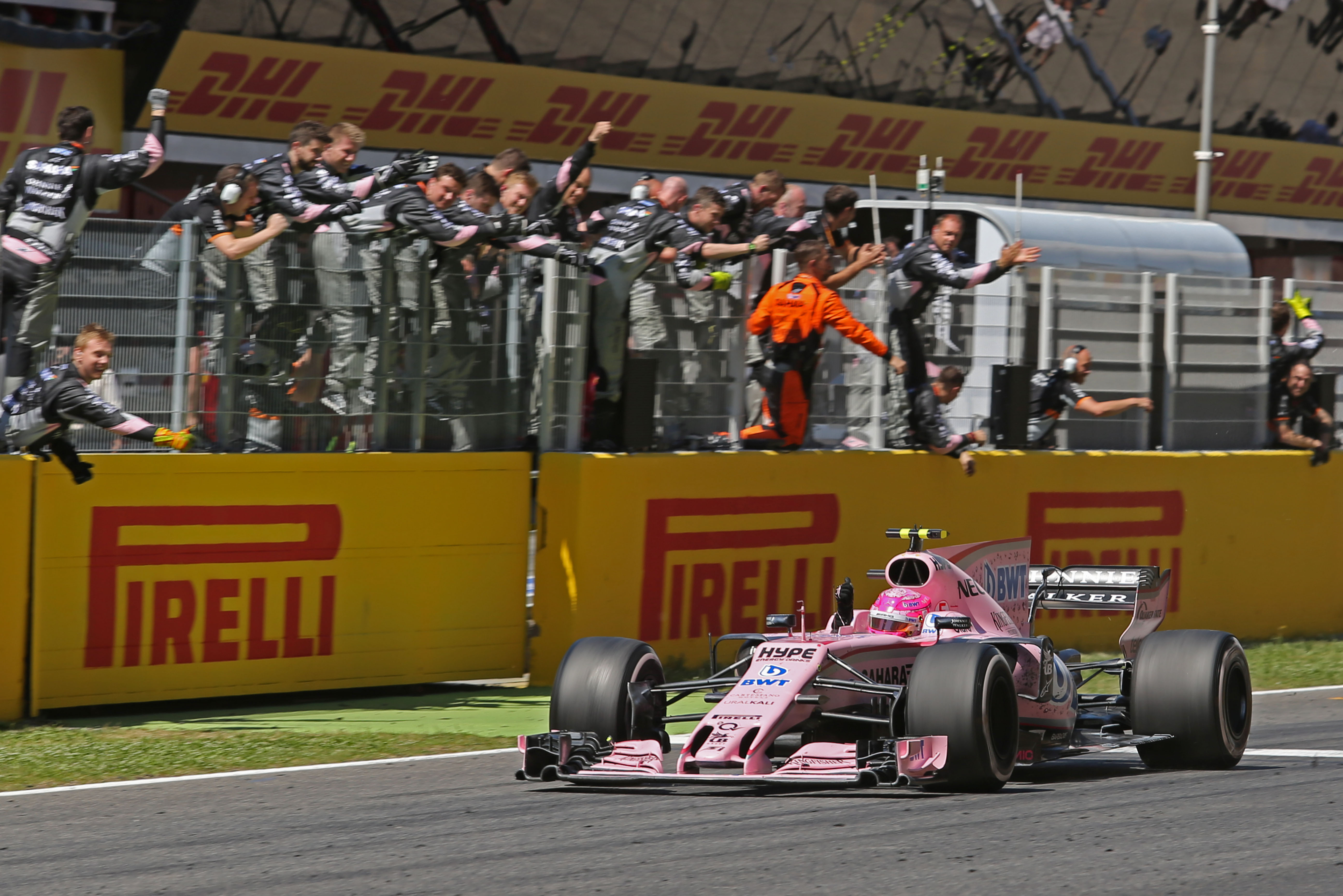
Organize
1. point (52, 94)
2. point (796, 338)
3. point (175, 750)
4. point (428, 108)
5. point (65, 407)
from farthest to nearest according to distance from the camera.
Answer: point (428, 108) < point (52, 94) < point (796, 338) < point (65, 407) < point (175, 750)

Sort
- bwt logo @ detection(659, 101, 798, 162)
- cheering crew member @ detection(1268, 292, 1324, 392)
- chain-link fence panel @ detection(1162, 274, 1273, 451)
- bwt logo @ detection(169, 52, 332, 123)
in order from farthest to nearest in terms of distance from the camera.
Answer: bwt logo @ detection(659, 101, 798, 162) → bwt logo @ detection(169, 52, 332, 123) → cheering crew member @ detection(1268, 292, 1324, 392) → chain-link fence panel @ detection(1162, 274, 1273, 451)

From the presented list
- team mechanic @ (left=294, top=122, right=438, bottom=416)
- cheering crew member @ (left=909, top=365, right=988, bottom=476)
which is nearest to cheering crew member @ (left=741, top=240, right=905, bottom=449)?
cheering crew member @ (left=909, top=365, right=988, bottom=476)

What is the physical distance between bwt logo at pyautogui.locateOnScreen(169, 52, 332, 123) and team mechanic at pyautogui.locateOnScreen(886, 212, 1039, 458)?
621 centimetres

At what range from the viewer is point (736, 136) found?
20.3 meters

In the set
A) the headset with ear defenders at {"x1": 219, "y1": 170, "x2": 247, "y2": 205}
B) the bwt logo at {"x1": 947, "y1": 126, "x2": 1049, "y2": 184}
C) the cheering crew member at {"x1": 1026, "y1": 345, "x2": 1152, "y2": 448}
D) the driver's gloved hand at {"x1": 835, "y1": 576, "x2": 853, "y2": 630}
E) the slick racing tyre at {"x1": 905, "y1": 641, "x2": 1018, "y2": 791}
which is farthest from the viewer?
the bwt logo at {"x1": 947, "y1": 126, "x2": 1049, "y2": 184}

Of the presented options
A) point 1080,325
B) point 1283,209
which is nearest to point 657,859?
point 1080,325

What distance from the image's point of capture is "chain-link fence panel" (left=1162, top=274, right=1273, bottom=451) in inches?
565

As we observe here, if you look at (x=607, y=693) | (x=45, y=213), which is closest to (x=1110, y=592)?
(x=607, y=693)

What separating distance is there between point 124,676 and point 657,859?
4555mm

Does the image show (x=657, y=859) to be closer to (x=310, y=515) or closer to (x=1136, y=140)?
(x=310, y=515)

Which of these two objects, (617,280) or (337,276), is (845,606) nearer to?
(617,280)

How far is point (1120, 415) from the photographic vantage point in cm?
1411

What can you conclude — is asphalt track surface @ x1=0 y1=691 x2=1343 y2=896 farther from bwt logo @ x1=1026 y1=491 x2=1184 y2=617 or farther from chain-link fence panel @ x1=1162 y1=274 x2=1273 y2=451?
chain-link fence panel @ x1=1162 y1=274 x2=1273 y2=451

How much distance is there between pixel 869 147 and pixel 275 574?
1275cm
